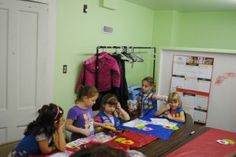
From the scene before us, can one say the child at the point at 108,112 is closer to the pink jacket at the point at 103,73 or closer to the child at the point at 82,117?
the child at the point at 82,117

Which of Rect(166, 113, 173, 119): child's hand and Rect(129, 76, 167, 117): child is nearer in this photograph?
Rect(166, 113, 173, 119): child's hand

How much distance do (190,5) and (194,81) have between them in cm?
133

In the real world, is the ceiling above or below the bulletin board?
above

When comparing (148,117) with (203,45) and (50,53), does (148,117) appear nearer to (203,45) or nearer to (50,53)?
(50,53)

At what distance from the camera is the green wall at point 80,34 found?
3.36m

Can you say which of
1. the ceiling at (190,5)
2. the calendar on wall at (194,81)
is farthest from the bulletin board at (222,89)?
the ceiling at (190,5)

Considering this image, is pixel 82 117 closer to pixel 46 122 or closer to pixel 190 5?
pixel 46 122

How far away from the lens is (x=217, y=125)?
393 cm

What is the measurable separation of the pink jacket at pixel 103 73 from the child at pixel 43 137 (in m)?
1.65

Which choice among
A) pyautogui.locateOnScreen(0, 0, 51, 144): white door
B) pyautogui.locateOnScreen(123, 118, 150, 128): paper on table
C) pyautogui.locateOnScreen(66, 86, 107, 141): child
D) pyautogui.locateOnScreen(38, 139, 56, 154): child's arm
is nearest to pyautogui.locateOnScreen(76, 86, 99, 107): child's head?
pyautogui.locateOnScreen(66, 86, 107, 141): child

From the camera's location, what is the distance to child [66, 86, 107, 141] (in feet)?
7.68

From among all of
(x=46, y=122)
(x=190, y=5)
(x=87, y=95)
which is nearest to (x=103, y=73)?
(x=87, y=95)

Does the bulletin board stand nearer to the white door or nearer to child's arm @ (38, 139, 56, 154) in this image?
the white door

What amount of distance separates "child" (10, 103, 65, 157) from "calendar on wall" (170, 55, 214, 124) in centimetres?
253
